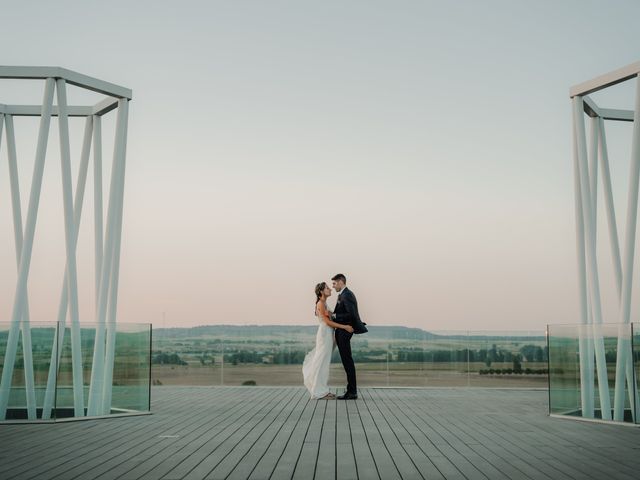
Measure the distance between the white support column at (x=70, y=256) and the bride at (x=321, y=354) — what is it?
406cm

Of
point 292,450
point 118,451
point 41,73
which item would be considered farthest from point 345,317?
point 118,451

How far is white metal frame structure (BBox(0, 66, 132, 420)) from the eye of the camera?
9.34 metres

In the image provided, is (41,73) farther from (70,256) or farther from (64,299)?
(64,299)

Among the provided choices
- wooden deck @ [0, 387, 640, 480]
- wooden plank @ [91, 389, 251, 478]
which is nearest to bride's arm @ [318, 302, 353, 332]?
wooden deck @ [0, 387, 640, 480]

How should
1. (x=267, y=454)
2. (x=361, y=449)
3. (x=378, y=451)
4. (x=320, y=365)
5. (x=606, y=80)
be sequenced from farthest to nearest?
Result: (x=320, y=365) < (x=606, y=80) < (x=361, y=449) < (x=378, y=451) < (x=267, y=454)

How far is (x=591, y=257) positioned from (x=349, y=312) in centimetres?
411

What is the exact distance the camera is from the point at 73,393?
9430 mm

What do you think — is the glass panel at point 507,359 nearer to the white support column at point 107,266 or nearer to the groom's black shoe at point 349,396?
the groom's black shoe at point 349,396

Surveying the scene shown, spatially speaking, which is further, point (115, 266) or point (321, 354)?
point (321, 354)

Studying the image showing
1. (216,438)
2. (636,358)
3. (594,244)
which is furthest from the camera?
(594,244)

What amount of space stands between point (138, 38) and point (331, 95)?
Answer: 4.74 metres

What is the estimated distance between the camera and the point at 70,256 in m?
9.48

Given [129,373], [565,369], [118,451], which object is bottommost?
[118,451]

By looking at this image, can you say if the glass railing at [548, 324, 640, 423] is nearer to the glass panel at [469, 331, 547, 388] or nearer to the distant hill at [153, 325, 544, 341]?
the glass panel at [469, 331, 547, 388]
